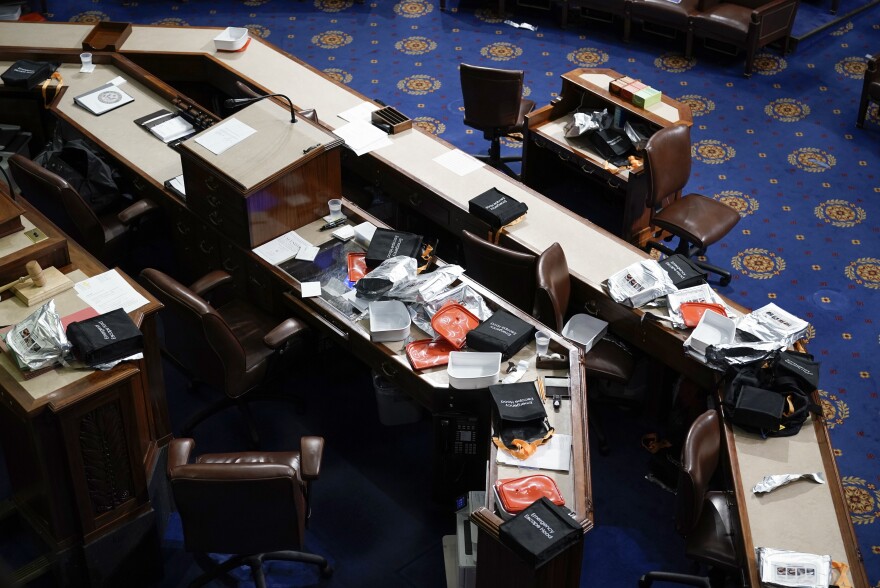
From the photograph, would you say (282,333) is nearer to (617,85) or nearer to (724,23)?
(617,85)

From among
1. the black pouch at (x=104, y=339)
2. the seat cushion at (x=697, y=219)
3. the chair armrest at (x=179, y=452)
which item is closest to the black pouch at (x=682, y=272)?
the seat cushion at (x=697, y=219)

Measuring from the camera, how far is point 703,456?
466 cm

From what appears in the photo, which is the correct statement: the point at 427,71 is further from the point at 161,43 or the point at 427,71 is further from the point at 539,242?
the point at 539,242

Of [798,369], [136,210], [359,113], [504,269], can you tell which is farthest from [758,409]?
[136,210]

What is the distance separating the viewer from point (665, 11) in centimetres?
925

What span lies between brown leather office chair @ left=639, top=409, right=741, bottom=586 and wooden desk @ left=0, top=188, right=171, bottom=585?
249cm

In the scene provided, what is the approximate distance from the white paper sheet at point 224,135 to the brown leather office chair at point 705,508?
3037mm

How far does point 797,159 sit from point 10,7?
7213 mm

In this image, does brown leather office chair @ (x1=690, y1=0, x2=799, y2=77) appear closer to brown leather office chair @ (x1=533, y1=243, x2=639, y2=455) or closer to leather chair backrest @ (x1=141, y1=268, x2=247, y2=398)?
brown leather office chair @ (x1=533, y1=243, x2=639, y2=455)

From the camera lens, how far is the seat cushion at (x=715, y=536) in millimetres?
4625

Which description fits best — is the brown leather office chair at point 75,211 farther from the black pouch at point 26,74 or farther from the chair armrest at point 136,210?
the black pouch at point 26,74

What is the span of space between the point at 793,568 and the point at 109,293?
→ 340cm

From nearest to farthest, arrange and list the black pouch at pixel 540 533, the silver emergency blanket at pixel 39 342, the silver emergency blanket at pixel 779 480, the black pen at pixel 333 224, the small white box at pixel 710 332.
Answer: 1. the black pouch at pixel 540 533
2. the silver emergency blanket at pixel 39 342
3. the silver emergency blanket at pixel 779 480
4. the small white box at pixel 710 332
5. the black pen at pixel 333 224

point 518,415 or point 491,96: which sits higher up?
point 491,96
